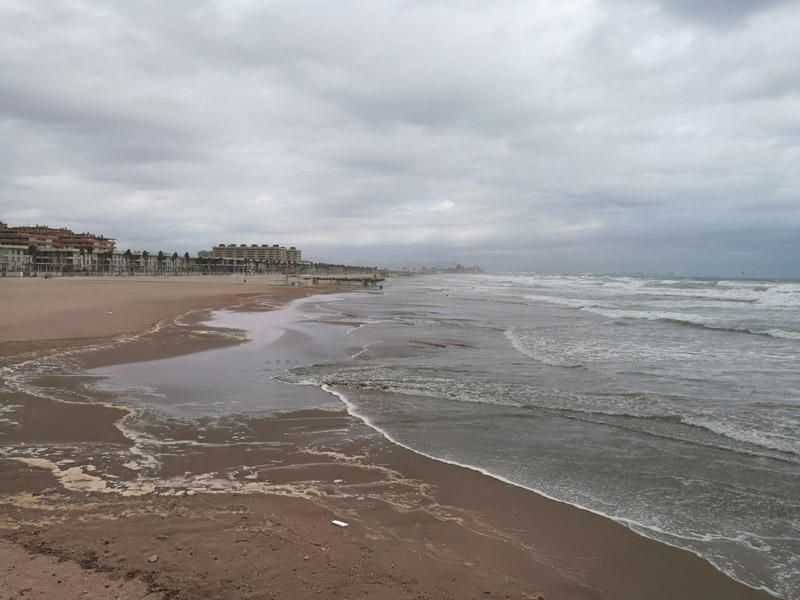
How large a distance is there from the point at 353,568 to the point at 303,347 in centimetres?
1076

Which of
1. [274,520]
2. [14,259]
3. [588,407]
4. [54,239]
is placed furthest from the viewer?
[54,239]

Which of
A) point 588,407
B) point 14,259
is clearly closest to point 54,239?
point 14,259

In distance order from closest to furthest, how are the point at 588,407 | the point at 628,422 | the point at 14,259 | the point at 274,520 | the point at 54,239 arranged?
the point at 274,520 → the point at 628,422 → the point at 588,407 → the point at 14,259 → the point at 54,239

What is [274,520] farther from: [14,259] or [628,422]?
[14,259]

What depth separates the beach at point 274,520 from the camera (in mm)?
3066

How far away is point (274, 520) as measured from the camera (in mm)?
3814

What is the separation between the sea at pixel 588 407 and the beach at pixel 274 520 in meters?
0.42

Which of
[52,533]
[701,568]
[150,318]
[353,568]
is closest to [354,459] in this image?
[353,568]

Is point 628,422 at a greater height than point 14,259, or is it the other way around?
point 14,259

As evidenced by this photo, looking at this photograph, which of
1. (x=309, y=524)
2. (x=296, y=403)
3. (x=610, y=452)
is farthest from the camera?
(x=296, y=403)

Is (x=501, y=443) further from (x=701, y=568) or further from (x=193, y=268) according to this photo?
(x=193, y=268)

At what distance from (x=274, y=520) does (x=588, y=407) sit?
18.1 ft

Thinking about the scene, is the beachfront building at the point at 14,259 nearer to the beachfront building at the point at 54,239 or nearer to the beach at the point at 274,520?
the beachfront building at the point at 54,239

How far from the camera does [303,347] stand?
13.7 m
